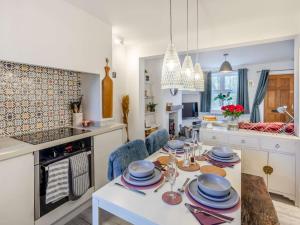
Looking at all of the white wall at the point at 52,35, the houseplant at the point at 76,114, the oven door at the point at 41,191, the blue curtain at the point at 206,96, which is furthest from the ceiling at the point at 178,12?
the blue curtain at the point at 206,96

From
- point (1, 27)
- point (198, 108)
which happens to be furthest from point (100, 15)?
point (198, 108)

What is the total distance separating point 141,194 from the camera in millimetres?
1045

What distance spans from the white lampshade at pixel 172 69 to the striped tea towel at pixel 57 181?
124 cm

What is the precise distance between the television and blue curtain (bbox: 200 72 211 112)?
1.28 feet

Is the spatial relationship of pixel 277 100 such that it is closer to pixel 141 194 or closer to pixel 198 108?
pixel 198 108

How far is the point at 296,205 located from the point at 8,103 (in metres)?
3.44

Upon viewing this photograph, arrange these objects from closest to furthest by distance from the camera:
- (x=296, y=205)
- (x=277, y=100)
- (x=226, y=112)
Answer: (x=296, y=205)
(x=226, y=112)
(x=277, y=100)

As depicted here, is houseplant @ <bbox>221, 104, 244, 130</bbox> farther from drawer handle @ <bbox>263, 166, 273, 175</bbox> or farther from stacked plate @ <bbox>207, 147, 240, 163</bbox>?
stacked plate @ <bbox>207, 147, 240, 163</bbox>

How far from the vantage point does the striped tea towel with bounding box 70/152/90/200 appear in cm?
175

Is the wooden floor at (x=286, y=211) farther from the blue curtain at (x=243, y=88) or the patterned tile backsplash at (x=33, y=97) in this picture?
the blue curtain at (x=243, y=88)

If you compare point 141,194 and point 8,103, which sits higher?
point 8,103

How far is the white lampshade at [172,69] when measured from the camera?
1.36 m

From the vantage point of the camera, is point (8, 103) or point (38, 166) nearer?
point (38, 166)

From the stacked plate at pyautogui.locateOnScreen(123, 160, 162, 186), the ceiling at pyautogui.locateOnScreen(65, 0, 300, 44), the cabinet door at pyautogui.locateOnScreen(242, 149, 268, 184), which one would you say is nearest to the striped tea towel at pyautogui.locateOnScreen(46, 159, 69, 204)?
the stacked plate at pyautogui.locateOnScreen(123, 160, 162, 186)
